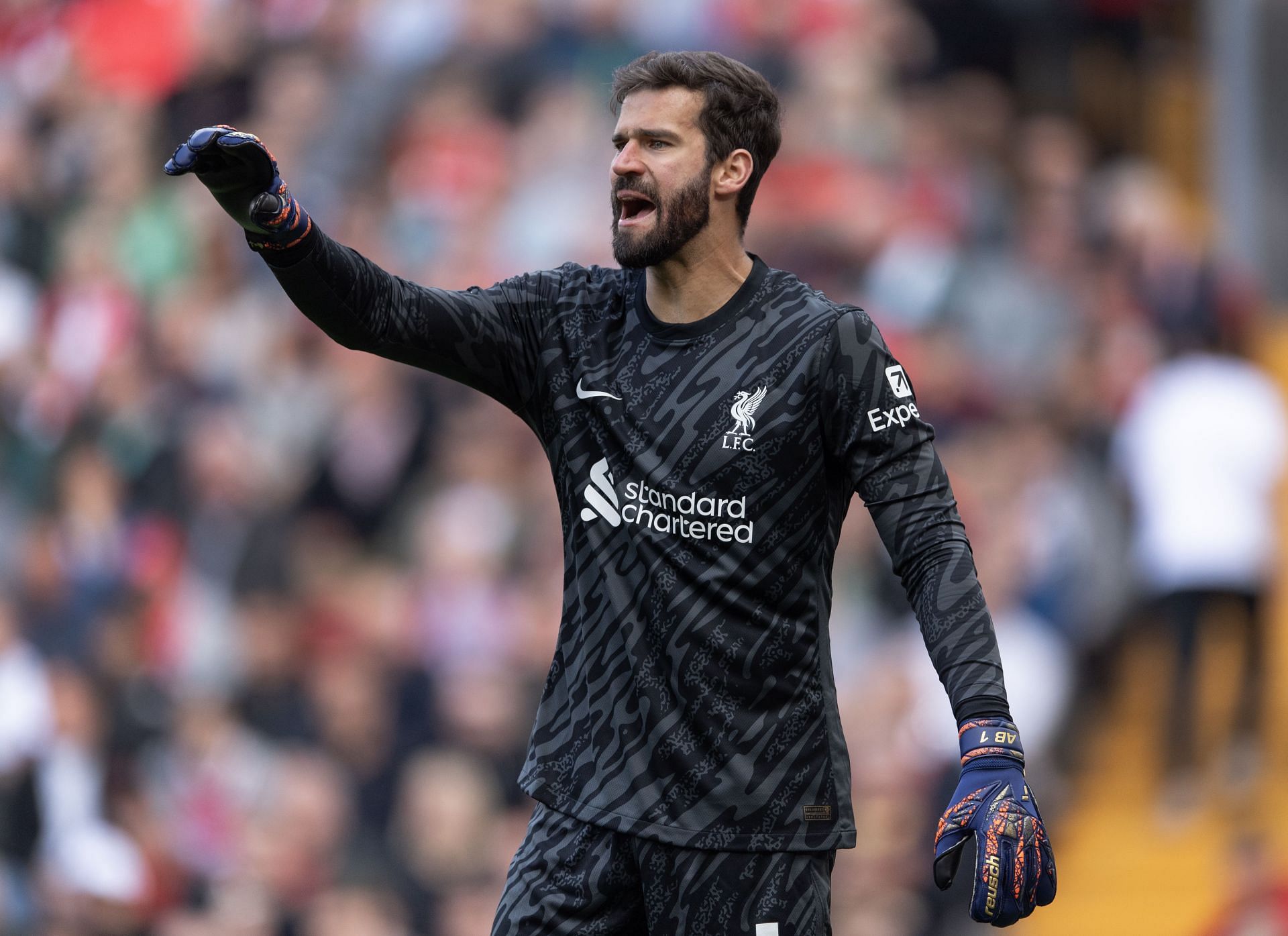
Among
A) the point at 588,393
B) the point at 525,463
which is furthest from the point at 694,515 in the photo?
the point at 525,463

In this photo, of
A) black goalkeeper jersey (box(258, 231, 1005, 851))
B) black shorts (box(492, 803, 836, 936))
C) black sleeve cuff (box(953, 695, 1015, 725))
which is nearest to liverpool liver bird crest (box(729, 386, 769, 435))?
A: black goalkeeper jersey (box(258, 231, 1005, 851))

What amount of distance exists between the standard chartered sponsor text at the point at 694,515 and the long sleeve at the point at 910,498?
0.69 ft

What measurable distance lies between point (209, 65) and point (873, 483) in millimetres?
8222

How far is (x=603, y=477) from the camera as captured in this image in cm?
352

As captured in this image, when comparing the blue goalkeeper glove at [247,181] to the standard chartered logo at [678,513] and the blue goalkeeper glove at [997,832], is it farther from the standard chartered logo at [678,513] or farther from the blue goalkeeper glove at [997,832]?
the blue goalkeeper glove at [997,832]

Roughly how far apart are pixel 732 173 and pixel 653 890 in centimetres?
132

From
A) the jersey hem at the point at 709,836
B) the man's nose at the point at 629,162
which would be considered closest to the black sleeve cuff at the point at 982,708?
the jersey hem at the point at 709,836

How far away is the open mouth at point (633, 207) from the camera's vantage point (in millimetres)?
3502

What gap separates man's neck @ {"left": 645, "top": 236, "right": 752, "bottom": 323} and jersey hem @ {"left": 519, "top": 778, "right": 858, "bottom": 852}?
3.00 ft

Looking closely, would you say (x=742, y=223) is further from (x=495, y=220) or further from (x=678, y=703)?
(x=495, y=220)

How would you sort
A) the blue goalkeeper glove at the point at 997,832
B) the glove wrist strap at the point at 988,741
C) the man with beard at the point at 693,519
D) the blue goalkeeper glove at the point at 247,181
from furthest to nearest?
the man with beard at the point at 693,519, the blue goalkeeper glove at the point at 247,181, the glove wrist strap at the point at 988,741, the blue goalkeeper glove at the point at 997,832

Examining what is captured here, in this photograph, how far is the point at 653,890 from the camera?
3379 millimetres

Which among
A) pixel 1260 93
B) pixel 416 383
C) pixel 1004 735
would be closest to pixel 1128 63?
pixel 1260 93

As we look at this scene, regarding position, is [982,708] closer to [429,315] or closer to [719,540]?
[719,540]
